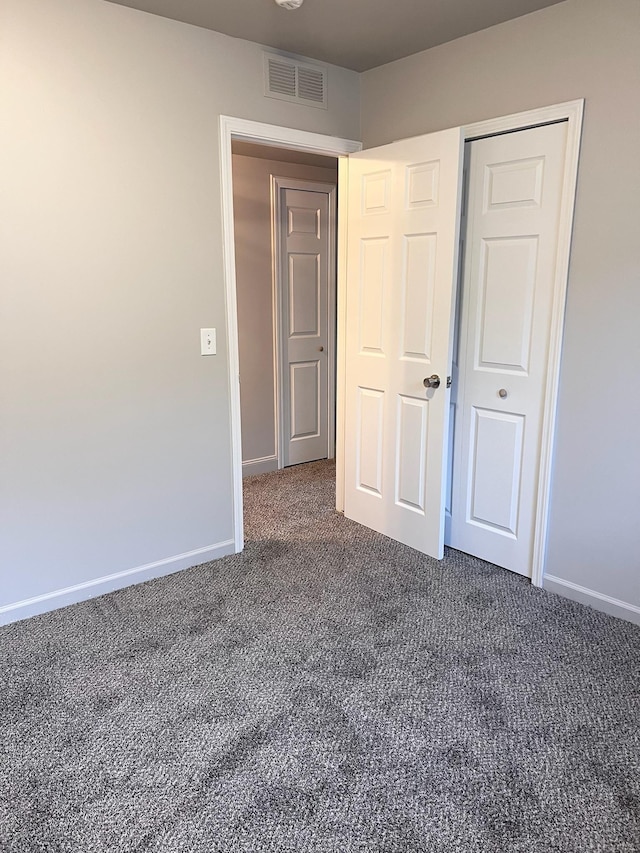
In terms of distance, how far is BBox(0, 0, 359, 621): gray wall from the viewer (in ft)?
7.45

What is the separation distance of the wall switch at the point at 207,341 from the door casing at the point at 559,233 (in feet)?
0.29

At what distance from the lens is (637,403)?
233cm

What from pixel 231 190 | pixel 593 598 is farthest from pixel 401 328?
pixel 593 598

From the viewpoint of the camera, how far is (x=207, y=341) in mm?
2840

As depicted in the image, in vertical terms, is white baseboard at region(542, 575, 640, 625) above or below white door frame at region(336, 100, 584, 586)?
below

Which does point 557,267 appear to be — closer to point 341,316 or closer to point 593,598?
point 341,316

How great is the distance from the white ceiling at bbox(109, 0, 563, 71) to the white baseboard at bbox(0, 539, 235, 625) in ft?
8.02

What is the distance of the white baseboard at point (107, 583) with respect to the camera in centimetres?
250

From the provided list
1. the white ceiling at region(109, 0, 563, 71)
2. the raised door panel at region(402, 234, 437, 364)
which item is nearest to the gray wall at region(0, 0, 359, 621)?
the white ceiling at region(109, 0, 563, 71)

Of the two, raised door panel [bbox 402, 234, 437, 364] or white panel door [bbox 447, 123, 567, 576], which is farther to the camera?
raised door panel [bbox 402, 234, 437, 364]

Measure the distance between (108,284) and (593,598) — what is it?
255 cm

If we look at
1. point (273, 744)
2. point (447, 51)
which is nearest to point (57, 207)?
point (447, 51)

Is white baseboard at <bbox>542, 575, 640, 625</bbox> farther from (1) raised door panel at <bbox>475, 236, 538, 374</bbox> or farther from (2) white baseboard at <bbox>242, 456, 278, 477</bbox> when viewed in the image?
(2) white baseboard at <bbox>242, 456, 278, 477</bbox>

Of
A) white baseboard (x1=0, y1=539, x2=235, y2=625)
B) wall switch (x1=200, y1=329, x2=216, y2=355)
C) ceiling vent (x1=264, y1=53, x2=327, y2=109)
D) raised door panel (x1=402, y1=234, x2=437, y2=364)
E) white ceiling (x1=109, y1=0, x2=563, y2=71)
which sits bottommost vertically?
white baseboard (x1=0, y1=539, x2=235, y2=625)
